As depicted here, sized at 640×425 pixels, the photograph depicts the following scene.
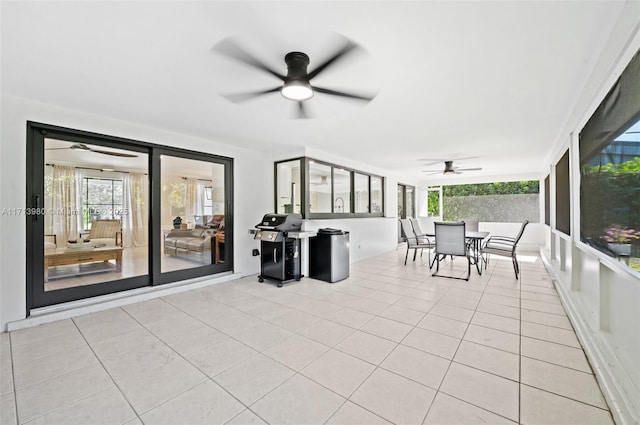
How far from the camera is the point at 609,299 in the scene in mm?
2154

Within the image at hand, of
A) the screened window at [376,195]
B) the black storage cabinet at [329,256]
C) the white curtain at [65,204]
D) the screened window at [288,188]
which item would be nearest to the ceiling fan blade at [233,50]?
the white curtain at [65,204]

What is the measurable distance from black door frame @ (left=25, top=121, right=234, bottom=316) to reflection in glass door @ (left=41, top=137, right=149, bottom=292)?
0.07 meters

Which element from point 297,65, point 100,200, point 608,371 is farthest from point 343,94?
point 100,200

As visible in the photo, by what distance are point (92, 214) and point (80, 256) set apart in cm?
57

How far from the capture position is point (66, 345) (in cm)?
230

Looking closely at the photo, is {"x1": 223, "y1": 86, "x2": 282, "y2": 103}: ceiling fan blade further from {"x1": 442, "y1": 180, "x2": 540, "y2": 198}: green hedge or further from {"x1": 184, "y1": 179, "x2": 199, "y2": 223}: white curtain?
{"x1": 442, "y1": 180, "x2": 540, "y2": 198}: green hedge

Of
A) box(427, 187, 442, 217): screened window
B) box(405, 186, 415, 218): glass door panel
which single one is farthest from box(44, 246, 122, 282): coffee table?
box(427, 187, 442, 217): screened window

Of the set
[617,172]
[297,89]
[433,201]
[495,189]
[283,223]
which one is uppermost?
[297,89]

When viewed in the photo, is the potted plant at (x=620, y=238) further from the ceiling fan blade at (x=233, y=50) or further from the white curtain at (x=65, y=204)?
the white curtain at (x=65, y=204)

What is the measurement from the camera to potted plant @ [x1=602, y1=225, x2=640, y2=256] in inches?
57.5

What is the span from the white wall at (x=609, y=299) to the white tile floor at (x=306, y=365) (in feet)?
0.39

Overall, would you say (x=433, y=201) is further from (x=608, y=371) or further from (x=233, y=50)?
(x=233, y=50)

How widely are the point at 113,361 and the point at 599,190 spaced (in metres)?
3.96

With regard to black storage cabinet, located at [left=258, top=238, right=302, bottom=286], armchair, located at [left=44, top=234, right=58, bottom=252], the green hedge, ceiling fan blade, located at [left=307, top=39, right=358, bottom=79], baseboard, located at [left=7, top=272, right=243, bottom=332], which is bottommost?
baseboard, located at [left=7, top=272, right=243, bottom=332]
